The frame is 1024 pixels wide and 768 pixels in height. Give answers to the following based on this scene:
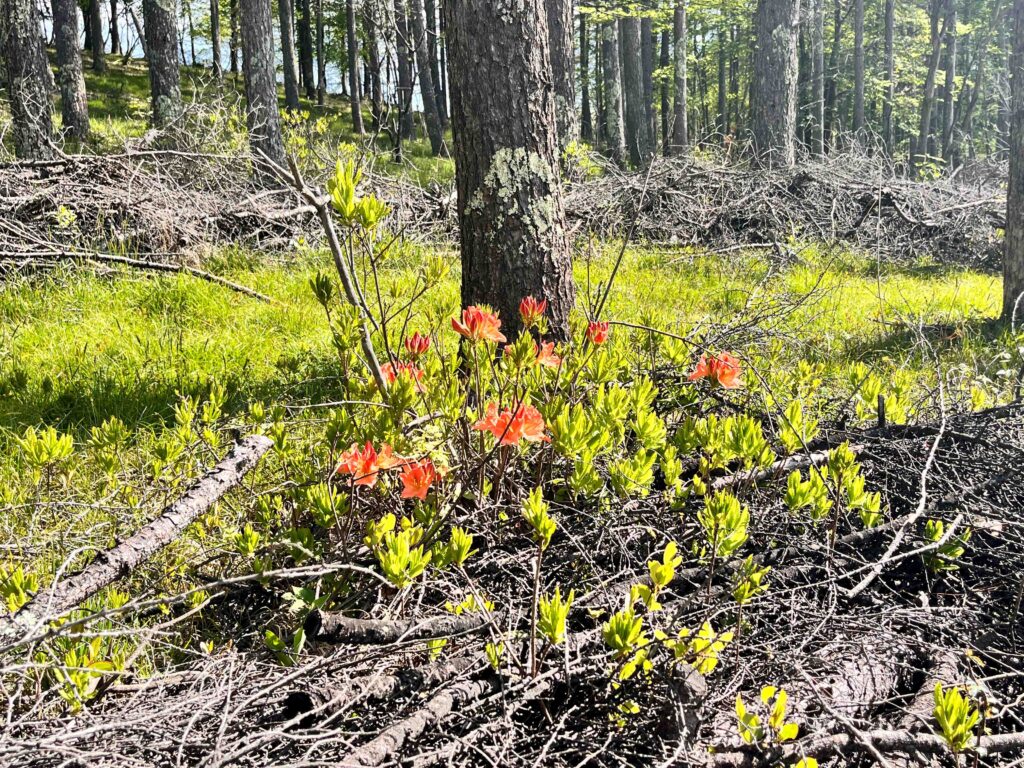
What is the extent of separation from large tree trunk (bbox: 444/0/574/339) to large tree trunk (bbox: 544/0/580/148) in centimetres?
508

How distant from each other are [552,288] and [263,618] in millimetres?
2174

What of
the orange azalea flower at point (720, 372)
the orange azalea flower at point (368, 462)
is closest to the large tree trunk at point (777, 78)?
the orange azalea flower at point (720, 372)

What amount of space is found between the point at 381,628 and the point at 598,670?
1.67ft

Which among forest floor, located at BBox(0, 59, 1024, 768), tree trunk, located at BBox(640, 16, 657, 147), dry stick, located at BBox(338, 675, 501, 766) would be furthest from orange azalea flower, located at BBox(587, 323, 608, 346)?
tree trunk, located at BBox(640, 16, 657, 147)

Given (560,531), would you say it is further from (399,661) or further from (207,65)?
(207,65)

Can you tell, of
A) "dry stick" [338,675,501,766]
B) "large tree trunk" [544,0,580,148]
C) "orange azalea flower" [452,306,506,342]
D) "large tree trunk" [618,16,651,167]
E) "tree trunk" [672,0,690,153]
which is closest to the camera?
"dry stick" [338,675,501,766]

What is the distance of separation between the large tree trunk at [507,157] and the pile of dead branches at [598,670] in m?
1.61

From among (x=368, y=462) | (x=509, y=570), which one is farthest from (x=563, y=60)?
(x=368, y=462)

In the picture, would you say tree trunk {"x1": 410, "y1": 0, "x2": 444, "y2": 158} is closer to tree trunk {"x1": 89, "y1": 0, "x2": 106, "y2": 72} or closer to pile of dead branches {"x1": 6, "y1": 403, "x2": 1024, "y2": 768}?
pile of dead branches {"x1": 6, "y1": 403, "x2": 1024, "y2": 768}

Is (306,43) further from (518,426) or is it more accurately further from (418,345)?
(518,426)

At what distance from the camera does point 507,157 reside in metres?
3.57

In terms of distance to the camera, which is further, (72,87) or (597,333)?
(72,87)

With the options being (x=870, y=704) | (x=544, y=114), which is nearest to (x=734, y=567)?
(x=870, y=704)

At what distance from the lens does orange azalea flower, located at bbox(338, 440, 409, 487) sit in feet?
5.96
